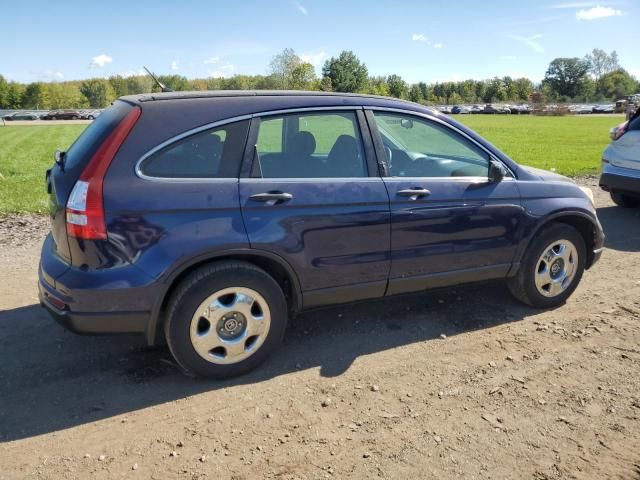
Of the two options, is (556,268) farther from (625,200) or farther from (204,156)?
(625,200)

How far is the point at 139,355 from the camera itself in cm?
385

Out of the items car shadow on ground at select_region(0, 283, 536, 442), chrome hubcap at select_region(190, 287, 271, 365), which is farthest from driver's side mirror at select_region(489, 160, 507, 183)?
chrome hubcap at select_region(190, 287, 271, 365)

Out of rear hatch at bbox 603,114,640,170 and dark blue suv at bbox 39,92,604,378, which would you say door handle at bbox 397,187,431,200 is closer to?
dark blue suv at bbox 39,92,604,378

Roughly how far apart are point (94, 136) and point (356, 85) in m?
108

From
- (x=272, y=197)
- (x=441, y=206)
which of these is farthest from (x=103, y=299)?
(x=441, y=206)

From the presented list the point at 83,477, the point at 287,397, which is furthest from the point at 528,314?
the point at 83,477

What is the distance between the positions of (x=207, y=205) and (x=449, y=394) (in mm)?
1935

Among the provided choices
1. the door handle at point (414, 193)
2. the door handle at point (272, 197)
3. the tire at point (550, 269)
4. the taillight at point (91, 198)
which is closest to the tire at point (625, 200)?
the tire at point (550, 269)

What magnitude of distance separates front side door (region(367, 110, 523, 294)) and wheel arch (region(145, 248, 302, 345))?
772mm

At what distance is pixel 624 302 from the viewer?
4.80 metres

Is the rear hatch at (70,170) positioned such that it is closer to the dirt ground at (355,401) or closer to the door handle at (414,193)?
the dirt ground at (355,401)

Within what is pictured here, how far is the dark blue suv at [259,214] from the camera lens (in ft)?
10.3

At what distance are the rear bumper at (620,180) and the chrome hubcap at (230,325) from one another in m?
6.50

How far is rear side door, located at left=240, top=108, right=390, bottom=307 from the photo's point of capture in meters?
3.41
